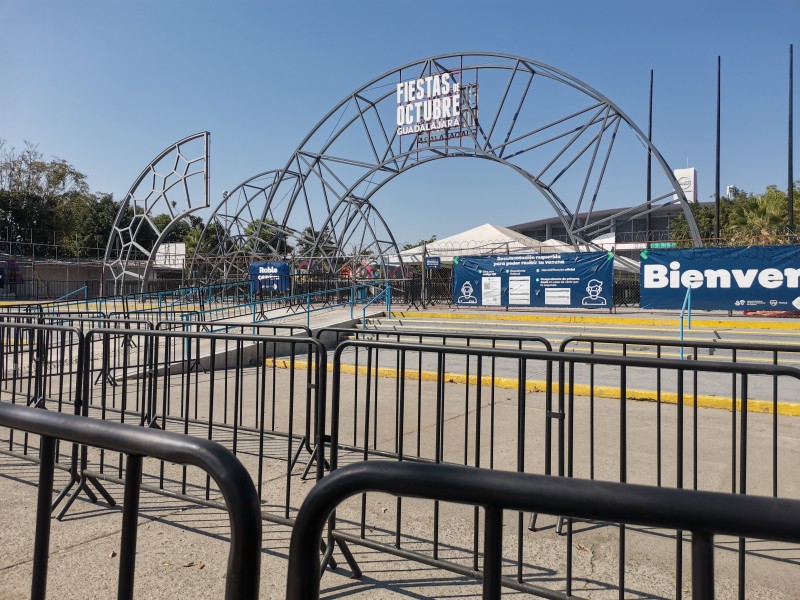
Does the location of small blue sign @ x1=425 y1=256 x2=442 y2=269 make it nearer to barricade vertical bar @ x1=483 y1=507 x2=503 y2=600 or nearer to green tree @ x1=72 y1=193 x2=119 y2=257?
barricade vertical bar @ x1=483 y1=507 x2=503 y2=600

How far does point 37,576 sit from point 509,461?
15.7 ft

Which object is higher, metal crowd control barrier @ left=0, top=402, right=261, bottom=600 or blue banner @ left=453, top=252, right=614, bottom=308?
blue banner @ left=453, top=252, right=614, bottom=308

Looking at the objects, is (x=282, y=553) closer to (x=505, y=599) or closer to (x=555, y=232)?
(x=505, y=599)

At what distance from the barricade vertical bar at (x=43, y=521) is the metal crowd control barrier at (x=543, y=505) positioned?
0.91m

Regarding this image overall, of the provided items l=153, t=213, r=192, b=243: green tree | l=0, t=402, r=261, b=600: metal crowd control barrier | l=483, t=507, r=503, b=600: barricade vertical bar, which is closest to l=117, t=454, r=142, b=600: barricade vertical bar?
l=0, t=402, r=261, b=600: metal crowd control barrier

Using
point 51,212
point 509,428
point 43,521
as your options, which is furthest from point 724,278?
point 51,212

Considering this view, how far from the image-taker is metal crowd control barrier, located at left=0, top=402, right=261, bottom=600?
1.49 metres

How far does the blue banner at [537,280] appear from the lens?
63.9 ft

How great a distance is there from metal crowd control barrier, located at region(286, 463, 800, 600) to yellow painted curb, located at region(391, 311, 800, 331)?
16.0 m

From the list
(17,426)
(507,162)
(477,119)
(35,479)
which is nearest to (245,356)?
(35,479)

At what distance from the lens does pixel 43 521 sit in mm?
1878

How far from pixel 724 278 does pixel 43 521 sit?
18.6 metres

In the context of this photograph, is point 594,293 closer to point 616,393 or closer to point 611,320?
point 611,320

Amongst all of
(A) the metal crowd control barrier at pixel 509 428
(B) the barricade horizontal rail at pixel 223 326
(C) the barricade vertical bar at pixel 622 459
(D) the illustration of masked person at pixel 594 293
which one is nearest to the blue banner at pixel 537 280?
(D) the illustration of masked person at pixel 594 293
